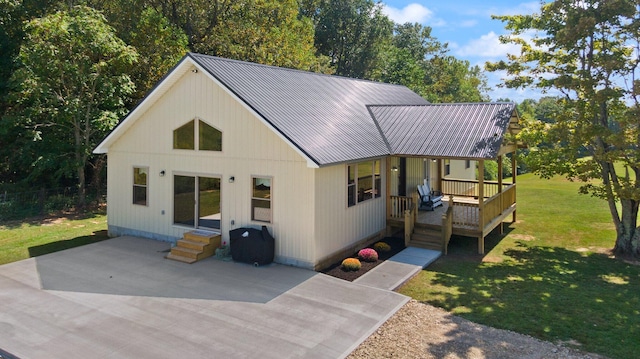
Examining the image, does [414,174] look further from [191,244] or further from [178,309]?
[178,309]

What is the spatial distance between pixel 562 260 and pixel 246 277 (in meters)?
9.11

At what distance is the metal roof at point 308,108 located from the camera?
1142 cm

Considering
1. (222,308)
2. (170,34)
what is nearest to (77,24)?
(170,34)

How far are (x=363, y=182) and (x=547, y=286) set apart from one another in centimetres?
561

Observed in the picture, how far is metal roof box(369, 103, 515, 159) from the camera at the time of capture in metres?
13.1

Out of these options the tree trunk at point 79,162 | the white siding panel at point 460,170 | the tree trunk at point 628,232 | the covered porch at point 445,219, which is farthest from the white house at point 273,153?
the white siding panel at point 460,170

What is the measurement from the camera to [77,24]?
705 inches

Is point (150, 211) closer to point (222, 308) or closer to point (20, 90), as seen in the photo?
point (222, 308)

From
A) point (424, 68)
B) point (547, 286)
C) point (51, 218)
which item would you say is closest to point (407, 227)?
point (547, 286)

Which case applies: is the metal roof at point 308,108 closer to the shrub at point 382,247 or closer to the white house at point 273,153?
the white house at point 273,153

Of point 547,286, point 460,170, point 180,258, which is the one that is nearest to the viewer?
point 547,286

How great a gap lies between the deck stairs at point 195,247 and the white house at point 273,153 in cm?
38

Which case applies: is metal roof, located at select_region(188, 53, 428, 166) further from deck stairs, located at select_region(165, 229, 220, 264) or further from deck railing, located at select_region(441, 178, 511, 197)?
deck railing, located at select_region(441, 178, 511, 197)

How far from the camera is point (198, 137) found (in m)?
13.1
